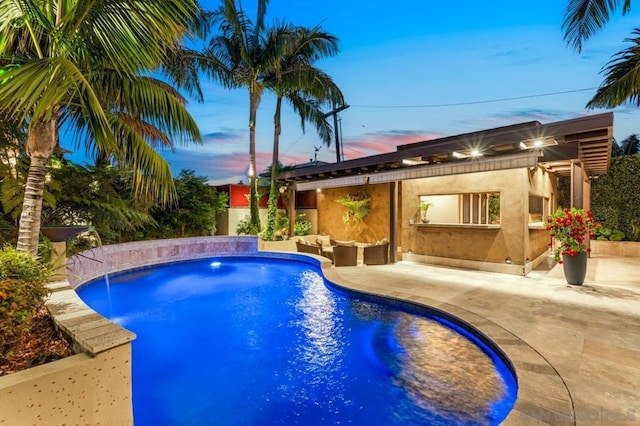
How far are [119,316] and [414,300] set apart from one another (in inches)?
240

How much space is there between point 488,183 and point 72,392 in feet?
32.0

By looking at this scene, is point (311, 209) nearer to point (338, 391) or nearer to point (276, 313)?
point (276, 313)

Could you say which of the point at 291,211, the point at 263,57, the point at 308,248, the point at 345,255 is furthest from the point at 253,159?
the point at 345,255

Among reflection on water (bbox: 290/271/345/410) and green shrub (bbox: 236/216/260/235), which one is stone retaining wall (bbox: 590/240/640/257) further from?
green shrub (bbox: 236/216/260/235)

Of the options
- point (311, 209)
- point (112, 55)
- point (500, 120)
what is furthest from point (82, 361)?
point (500, 120)

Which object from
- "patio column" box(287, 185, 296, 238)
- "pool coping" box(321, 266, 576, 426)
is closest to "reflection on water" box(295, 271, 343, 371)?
"pool coping" box(321, 266, 576, 426)

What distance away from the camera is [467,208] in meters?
11.1

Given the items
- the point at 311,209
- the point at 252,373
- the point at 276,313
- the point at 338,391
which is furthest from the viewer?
the point at 311,209

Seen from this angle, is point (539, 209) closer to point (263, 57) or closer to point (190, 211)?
point (263, 57)

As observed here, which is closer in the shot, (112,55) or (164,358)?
(112,55)

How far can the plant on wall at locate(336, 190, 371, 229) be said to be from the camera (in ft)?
46.2

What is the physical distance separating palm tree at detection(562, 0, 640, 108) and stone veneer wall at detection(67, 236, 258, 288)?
1204 centimetres

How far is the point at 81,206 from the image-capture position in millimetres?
9180

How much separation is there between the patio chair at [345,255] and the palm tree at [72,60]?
6418 mm
